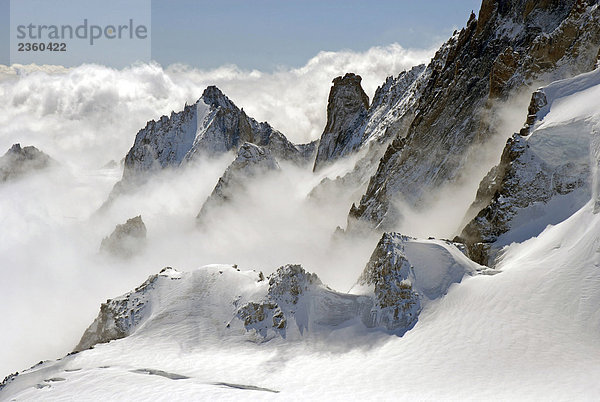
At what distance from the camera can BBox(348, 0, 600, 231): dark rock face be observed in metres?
54.2

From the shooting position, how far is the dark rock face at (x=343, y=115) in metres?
150

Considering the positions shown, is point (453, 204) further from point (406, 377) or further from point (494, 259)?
point (406, 377)

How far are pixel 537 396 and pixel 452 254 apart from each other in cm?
1575

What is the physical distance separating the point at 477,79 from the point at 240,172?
267 feet

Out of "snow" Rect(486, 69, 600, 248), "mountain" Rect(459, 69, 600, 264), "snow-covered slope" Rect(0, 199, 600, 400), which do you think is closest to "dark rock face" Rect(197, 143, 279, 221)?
"snow-covered slope" Rect(0, 199, 600, 400)

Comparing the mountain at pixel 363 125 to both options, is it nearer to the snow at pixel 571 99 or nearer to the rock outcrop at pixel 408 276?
the snow at pixel 571 99

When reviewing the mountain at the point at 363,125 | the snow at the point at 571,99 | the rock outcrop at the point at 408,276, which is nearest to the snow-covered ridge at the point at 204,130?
the mountain at the point at 363,125

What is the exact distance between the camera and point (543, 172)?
4044 cm

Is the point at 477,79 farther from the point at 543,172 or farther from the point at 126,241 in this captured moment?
the point at 126,241

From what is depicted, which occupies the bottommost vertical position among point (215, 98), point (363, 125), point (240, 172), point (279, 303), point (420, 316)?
point (420, 316)

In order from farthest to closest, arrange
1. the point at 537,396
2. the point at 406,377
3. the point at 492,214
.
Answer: the point at 492,214 → the point at 406,377 → the point at 537,396

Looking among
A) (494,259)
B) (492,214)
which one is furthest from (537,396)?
(492,214)

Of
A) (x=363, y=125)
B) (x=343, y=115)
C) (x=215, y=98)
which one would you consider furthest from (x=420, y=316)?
(x=215, y=98)

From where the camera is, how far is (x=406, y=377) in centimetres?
2853
